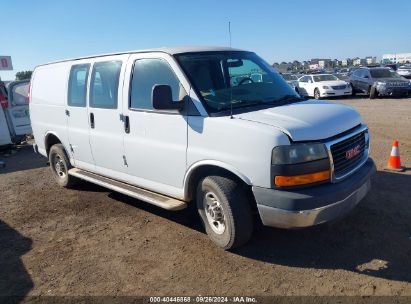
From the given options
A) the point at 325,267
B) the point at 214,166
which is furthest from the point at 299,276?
the point at 214,166

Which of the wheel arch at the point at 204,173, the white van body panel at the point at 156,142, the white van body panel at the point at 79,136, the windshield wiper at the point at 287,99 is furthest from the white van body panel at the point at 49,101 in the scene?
the windshield wiper at the point at 287,99

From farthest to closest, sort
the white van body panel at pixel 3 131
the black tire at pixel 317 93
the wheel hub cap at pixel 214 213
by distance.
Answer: the black tire at pixel 317 93 < the white van body panel at pixel 3 131 < the wheel hub cap at pixel 214 213

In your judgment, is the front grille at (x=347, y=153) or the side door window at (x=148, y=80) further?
the side door window at (x=148, y=80)

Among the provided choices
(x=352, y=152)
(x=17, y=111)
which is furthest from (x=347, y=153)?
(x=17, y=111)

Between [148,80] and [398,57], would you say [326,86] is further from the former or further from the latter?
[398,57]

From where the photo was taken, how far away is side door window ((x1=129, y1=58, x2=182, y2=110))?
171 inches

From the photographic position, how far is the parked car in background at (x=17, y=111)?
37.5 feet

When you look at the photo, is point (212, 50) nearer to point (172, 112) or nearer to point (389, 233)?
point (172, 112)

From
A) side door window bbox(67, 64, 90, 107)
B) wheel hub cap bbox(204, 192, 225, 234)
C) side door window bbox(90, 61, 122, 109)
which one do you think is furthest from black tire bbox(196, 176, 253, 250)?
side door window bbox(67, 64, 90, 107)

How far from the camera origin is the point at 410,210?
481 centimetres

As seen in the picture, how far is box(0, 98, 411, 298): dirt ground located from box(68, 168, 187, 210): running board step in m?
0.46

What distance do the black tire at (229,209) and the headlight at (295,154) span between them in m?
0.58

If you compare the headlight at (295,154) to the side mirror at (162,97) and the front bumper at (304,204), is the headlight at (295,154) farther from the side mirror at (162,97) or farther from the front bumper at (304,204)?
the side mirror at (162,97)

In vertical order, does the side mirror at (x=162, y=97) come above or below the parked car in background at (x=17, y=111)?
above
